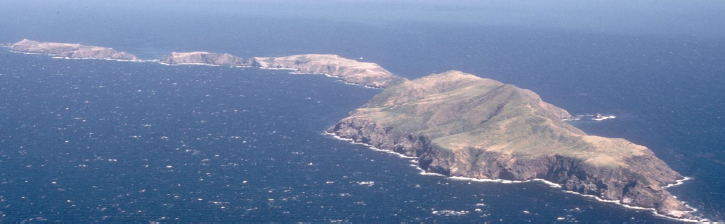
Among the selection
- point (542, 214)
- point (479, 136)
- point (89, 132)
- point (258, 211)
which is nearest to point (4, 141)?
point (89, 132)

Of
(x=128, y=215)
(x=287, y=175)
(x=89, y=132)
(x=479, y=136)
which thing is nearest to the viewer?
(x=128, y=215)

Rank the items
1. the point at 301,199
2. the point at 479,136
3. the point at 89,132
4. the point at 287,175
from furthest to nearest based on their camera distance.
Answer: the point at 89,132 < the point at 479,136 < the point at 287,175 < the point at 301,199

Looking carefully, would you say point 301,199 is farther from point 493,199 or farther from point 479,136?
point 479,136

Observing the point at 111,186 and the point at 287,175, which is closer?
the point at 111,186

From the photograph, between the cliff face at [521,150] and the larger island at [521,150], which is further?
the cliff face at [521,150]

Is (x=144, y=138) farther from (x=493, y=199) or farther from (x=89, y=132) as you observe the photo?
(x=493, y=199)

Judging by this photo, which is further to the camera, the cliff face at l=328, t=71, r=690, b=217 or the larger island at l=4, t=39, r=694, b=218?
the cliff face at l=328, t=71, r=690, b=217
